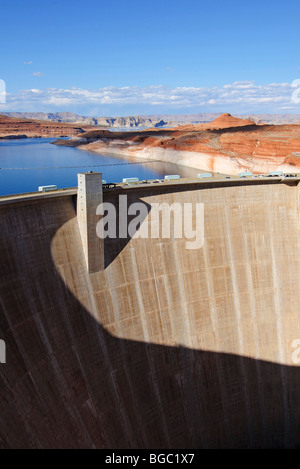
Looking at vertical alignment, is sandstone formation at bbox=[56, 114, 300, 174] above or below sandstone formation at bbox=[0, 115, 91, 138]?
below

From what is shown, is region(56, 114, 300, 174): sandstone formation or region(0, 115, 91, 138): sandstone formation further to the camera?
region(0, 115, 91, 138): sandstone formation

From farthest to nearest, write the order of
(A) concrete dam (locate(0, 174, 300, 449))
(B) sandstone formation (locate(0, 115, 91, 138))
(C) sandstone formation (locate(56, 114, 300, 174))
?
(B) sandstone formation (locate(0, 115, 91, 138)) < (C) sandstone formation (locate(56, 114, 300, 174)) < (A) concrete dam (locate(0, 174, 300, 449))

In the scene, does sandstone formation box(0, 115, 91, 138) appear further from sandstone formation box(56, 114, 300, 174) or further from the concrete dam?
the concrete dam

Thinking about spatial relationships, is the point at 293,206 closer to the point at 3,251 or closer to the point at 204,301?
the point at 204,301

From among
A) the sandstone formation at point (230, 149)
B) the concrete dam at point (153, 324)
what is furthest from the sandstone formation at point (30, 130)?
the concrete dam at point (153, 324)

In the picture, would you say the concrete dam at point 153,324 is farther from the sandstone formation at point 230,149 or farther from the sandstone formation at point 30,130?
the sandstone formation at point 30,130

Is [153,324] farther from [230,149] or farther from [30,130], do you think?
[30,130]

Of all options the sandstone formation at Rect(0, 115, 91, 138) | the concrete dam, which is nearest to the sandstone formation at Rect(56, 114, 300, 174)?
the concrete dam

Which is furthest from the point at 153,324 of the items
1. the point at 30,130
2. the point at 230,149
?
the point at 30,130

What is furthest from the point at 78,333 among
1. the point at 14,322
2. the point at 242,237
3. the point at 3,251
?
the point at 242,237
